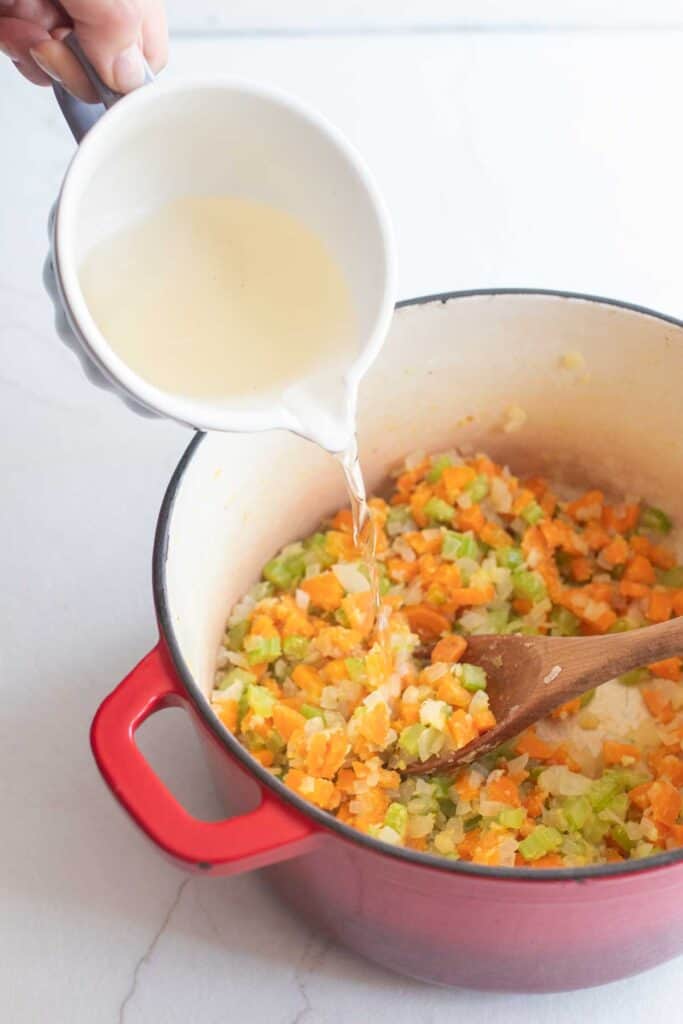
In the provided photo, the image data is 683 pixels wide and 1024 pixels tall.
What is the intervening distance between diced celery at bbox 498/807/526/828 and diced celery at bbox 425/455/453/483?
0.45m

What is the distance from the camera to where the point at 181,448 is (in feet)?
5.03

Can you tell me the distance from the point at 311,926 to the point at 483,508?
0.55 meters

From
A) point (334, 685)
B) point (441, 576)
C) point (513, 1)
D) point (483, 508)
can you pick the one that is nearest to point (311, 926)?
point (334, 685)

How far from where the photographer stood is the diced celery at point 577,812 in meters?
1.15

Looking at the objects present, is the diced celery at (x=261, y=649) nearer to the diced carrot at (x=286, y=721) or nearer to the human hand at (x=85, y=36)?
the diced carrot at (x=286, y=721)

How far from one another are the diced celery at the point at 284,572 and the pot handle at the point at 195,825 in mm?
464

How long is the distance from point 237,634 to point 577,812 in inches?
16.5

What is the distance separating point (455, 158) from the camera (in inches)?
74.3

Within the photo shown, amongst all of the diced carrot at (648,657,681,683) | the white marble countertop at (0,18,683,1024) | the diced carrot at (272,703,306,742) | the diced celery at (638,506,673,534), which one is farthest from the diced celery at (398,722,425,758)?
the diced celery at (638,506,673,534)

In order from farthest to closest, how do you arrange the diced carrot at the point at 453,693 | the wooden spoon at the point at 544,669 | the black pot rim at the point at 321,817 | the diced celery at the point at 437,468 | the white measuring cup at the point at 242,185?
the diced celery at the point at 437,468 → the diced carrot at the point at 453,693 → the wooden spoon at the point at 544,669 → the white measuring cup at the point at 242,185 → the black pot rim at the point at 321,817

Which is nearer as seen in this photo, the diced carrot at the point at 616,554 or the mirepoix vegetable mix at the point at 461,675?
the mirepoix vegetable mix at the point at 461,675

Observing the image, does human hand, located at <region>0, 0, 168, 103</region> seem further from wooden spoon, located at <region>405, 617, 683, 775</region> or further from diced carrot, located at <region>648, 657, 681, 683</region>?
diced carrot, located at <region>648, 657, 681, 683</region>

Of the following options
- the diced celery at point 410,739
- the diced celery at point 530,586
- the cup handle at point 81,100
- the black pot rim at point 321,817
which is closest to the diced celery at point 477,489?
the diced celery at point 530,586

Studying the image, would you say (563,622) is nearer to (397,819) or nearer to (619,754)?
(619,754)
